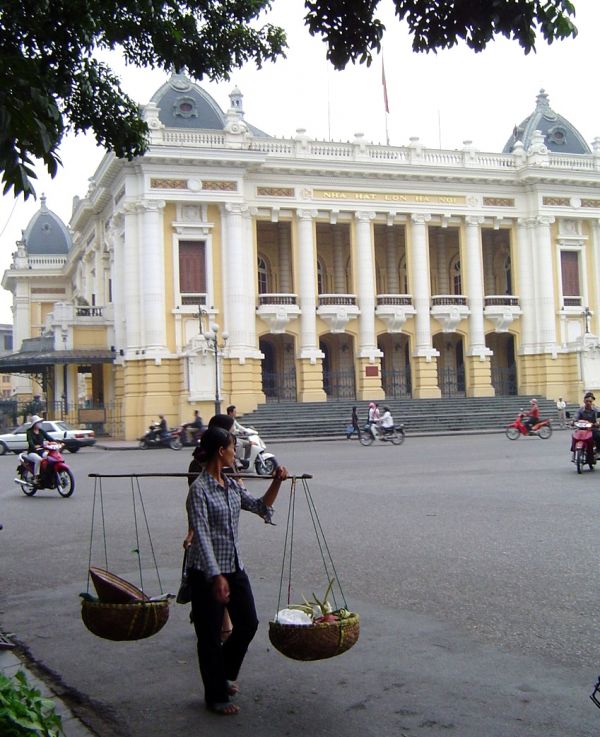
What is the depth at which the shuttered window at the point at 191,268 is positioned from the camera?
37.2 m

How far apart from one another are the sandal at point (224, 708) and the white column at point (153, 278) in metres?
32.0

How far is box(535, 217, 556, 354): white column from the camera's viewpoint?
136ft

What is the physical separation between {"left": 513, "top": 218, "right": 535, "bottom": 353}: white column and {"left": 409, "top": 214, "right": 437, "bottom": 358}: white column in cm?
493

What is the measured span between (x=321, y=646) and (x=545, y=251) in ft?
131

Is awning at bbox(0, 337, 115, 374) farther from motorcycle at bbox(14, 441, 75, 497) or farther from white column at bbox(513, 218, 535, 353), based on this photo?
motorcycle at bbox(14, 441, 75, 497)

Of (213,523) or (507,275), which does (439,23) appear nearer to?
(213,523)

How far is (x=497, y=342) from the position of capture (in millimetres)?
45656

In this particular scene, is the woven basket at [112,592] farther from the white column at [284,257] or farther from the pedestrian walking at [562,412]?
the white column at [284,257]

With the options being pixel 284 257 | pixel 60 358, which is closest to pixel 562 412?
pixel 284 257

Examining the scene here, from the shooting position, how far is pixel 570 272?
42688 mm

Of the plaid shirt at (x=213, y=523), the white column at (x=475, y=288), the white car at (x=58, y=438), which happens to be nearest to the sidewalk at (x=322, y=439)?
the white car at (x=58, y=438)

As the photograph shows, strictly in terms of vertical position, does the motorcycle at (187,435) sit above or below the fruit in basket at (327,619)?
above

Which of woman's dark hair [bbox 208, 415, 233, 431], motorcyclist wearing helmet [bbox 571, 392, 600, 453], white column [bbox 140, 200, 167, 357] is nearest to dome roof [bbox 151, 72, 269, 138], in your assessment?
white column [bbox 140, 200, 167, 357]

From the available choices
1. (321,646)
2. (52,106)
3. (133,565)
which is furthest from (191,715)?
(133,565)
